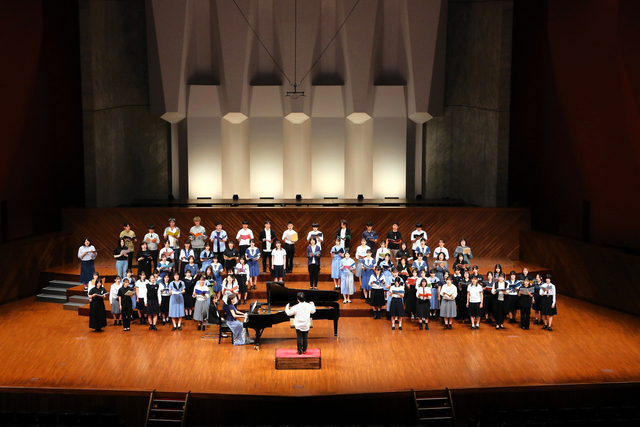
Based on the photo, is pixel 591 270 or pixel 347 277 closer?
pixel 347 277


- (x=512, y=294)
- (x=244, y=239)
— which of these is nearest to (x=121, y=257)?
(x=244, y=239)

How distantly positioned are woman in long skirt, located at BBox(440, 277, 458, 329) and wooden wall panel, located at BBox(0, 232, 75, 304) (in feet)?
28.8

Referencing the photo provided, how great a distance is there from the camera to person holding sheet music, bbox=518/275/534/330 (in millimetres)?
11086

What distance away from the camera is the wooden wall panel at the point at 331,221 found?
50.5 ft

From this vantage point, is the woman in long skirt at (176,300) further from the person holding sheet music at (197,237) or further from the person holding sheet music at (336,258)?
the person holding sheet music at (336,258)

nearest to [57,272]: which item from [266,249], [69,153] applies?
[69,153]

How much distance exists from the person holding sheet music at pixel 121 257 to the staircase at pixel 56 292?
4.97 ft

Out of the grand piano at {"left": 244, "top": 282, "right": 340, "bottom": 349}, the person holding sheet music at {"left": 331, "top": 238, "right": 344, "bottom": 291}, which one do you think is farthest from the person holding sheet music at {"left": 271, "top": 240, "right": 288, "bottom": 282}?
the grand piano at {"left": 244, "top": 282, "right": 340, "bottom": 349}

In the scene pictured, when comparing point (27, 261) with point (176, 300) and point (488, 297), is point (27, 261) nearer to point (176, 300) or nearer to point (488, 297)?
point (176, 300)

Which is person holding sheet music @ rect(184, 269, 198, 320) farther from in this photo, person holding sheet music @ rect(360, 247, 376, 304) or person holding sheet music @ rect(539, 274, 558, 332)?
person holding sheet music @ rect(539, 274, 558, 332)

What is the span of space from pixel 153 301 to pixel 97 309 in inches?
38.2

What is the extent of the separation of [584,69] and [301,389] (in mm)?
8883

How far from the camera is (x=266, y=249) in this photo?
13109 mm

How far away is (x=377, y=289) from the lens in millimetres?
11492
